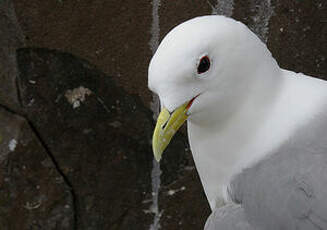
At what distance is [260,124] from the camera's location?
0.94 metres

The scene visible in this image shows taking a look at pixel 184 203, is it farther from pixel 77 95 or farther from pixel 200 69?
pixel 200 69

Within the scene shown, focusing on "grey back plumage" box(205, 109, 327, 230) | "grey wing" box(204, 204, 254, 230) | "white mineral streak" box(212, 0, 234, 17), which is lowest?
"grey wing" box(204, 204, 254, 230)

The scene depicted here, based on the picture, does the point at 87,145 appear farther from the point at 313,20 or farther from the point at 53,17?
the point at 313,20

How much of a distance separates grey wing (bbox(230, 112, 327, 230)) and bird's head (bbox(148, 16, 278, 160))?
5.2 inches

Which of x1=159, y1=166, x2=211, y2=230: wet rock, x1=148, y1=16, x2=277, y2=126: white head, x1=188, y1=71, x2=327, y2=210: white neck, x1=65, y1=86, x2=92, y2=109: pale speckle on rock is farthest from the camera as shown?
x1=159, y1=166, x2=211, y2=230: wet rock

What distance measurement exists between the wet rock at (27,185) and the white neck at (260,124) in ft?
2.05

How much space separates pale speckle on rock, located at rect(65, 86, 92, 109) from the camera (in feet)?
4.63

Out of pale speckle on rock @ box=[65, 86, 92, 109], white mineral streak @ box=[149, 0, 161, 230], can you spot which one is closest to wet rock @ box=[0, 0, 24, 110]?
pale speckle on rock @ box=[65, 86, 92, 109]

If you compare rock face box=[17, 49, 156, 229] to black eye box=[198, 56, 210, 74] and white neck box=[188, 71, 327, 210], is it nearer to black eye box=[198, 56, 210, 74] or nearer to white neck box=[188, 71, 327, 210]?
white neck box=[188, 71, 327, 210]

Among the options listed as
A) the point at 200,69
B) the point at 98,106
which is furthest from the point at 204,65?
the point at 98,106

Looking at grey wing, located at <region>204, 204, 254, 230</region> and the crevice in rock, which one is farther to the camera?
the crevice in rock

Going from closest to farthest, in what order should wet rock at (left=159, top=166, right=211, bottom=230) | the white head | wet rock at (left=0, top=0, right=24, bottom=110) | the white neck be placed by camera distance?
the white head, the white neck, wet rock at (left=0, top=0, right=24, bottom=110), wet rock at (left=159, top=166, right=211, bottom=230)

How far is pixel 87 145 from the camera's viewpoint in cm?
147

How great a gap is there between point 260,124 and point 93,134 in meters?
0.65
